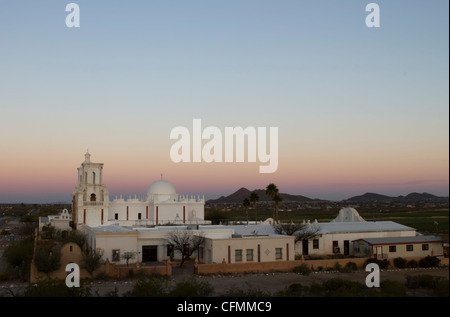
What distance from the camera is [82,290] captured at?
22.0 m

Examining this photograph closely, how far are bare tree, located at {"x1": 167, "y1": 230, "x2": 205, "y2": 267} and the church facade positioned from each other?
38.8ft

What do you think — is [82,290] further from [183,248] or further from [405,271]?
[405,271]

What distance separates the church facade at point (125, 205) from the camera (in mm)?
46750

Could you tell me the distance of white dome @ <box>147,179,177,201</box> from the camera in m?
54.1

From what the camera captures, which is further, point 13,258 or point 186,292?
point 13,258

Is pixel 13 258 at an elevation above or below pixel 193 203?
below

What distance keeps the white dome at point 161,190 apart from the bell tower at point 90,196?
7.30 metres

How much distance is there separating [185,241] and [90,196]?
14.3 metres

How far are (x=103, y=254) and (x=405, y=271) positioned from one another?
21610 mm

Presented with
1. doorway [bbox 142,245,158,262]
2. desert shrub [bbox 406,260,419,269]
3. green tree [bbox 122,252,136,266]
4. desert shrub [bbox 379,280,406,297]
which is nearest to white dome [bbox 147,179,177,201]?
doorway [bbox 142,245,158,262]

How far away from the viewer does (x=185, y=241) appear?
123ft
